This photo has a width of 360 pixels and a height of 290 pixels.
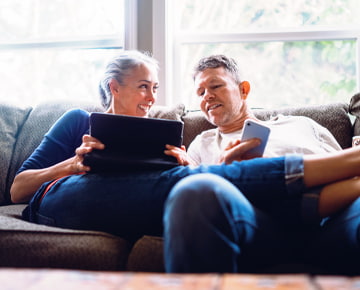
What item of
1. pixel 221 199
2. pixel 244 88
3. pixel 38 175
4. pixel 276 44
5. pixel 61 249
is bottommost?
pixel 61 249

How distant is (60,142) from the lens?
1.72m

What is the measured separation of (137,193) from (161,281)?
2.15ft

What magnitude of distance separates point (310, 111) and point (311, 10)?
88cm

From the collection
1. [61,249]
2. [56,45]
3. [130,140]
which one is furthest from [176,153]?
[56,45]

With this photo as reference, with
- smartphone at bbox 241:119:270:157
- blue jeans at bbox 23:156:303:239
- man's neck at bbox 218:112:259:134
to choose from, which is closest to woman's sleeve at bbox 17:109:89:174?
blue jeans at bbox 23:156:303:239

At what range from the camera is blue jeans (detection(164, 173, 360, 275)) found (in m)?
0.83

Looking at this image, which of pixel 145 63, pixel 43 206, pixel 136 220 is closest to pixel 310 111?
pixel 145 63

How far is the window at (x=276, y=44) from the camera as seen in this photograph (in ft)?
8.26

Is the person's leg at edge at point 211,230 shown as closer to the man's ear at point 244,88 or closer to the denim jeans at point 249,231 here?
the denim jeans at point 249,231

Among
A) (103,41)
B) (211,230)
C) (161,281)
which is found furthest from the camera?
(103,41)

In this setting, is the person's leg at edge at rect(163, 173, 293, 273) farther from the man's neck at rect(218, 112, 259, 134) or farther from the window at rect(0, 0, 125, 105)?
the window at rect(0, 0, 125, 105)

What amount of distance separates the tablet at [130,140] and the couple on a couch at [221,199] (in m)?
0.03

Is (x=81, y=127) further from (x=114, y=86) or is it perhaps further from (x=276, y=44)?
(x=276, y=44)

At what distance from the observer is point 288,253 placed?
1.08 m
